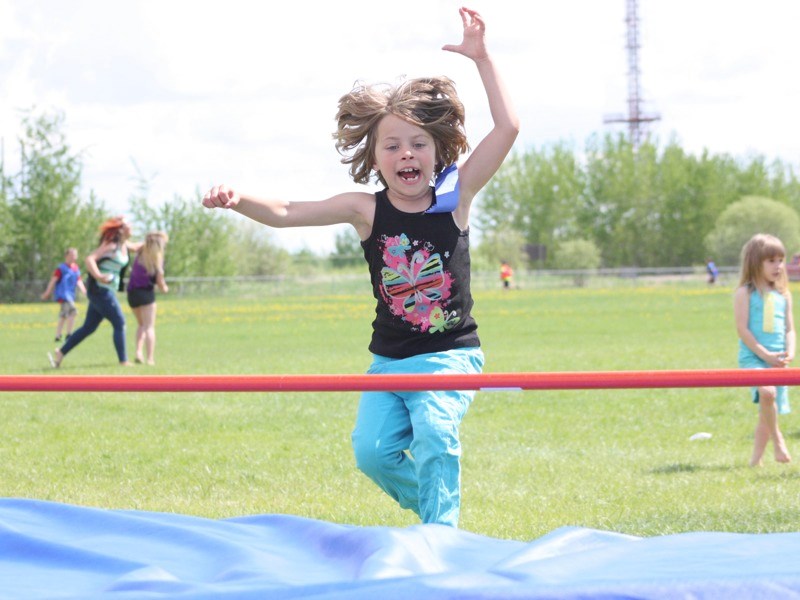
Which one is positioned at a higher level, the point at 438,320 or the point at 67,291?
the point at 438,320

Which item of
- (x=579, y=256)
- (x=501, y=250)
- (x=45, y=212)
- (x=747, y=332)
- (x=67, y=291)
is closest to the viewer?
(x=747, y=332)

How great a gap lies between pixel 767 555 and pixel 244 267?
7499cm

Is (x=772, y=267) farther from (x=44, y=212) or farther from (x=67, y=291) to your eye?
(x=44, y=212)

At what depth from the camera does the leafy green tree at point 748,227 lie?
77.1 m

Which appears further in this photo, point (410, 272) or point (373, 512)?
point (373, 512)

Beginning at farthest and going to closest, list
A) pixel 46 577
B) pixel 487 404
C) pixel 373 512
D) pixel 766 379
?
pixel 487 404 < pixel 373 512 < pixel 46 577 < pixel 766 379

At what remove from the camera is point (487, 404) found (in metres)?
11.5

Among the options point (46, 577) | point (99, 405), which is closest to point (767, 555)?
point (46, 577)

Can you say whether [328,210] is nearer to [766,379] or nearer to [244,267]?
[766,379]

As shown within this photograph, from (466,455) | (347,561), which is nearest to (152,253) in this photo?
(466,455)

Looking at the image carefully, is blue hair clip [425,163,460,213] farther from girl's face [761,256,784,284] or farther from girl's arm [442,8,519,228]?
girl's face [761,256,784,284]

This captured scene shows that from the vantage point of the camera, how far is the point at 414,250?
4910 millimetres

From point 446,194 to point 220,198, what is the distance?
3.27 feet

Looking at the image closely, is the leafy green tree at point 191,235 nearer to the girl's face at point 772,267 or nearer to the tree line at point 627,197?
the tree line at point 627,197
